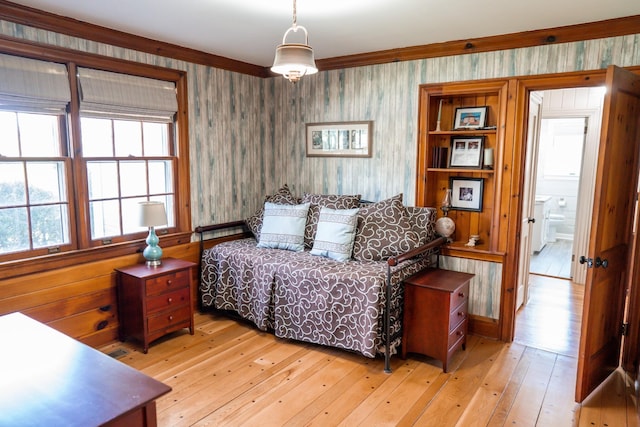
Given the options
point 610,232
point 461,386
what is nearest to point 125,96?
point 461,386

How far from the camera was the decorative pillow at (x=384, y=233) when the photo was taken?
3434 mm

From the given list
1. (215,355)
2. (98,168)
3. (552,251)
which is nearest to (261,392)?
(215,355)

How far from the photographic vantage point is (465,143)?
3.74 metres

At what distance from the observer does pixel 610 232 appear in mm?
2660

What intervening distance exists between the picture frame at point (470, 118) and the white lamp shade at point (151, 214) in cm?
255

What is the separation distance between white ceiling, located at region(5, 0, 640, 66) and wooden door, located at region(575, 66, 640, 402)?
0.63 m

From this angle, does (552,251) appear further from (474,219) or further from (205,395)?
(205,395)

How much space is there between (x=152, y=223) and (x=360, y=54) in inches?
92.3

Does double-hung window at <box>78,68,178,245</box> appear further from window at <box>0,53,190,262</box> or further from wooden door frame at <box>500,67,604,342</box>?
wooden door frame at <box>500,67,604,342</box>

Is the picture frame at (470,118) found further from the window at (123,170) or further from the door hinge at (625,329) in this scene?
the window at (123,170)

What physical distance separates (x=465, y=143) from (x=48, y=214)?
3.29 m

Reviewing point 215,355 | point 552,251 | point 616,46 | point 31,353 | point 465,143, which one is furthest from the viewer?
point 552,251

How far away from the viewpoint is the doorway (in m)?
3.86

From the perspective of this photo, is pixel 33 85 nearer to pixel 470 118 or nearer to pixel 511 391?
pixel 470 118
